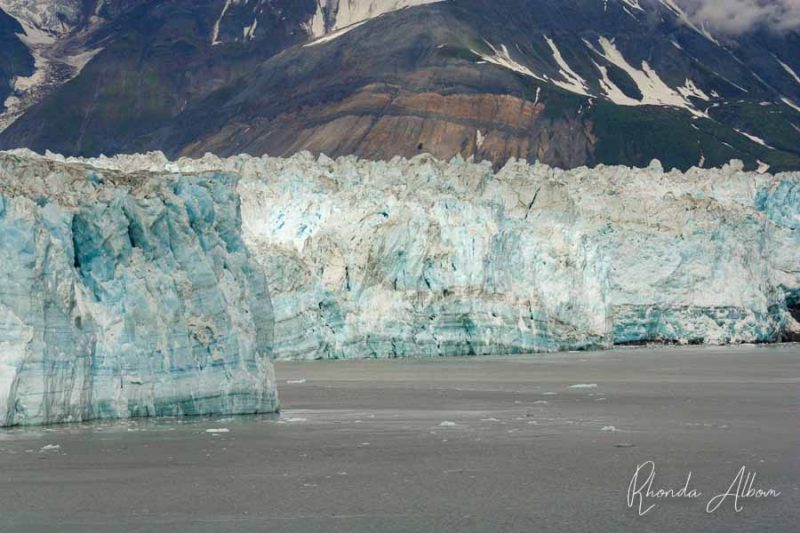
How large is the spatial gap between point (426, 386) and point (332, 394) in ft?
14.3

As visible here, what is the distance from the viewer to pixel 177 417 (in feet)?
88.0

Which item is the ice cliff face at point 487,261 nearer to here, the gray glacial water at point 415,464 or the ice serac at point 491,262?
the ice serac at point 491,262

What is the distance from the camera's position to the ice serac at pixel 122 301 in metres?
23.8

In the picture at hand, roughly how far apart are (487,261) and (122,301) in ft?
108

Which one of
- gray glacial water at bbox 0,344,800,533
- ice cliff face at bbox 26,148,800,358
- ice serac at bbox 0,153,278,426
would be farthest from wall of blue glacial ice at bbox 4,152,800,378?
ice serac at bbox 0,153,278,426

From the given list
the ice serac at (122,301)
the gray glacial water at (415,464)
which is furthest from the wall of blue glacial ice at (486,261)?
the ice serac at (122,301)

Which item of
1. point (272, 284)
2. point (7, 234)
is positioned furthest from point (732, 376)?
point (7, 234)

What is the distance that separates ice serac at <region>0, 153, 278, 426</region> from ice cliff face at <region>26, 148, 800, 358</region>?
24.3 metres

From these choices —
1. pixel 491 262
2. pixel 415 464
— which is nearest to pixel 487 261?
pixel 491 262

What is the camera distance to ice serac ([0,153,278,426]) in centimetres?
2378

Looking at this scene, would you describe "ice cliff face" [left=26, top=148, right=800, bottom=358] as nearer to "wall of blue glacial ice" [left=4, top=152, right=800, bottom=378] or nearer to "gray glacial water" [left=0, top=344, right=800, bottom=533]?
"wall of blue glacial ice" [left=4, top=152, right=800, bottom=378]

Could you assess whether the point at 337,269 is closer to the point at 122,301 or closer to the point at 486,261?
the point at 486,261

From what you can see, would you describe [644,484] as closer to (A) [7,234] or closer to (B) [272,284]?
(A) [7,234]

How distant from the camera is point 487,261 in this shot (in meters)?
57.4
